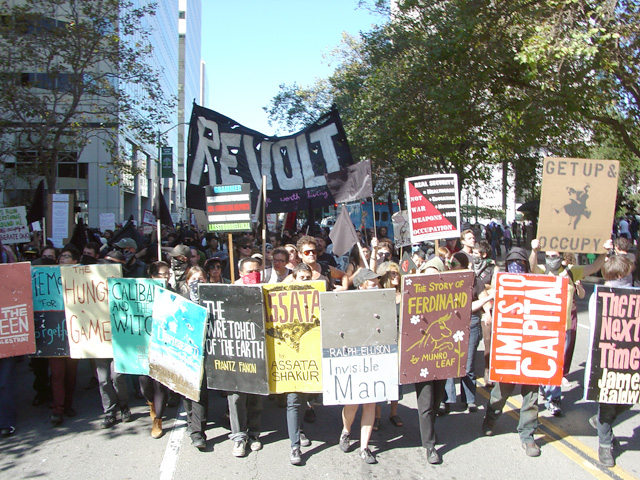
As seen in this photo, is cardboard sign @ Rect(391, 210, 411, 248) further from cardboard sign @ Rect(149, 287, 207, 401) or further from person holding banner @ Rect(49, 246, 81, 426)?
person holding banner @ Rect(49, 246, 81, 426)

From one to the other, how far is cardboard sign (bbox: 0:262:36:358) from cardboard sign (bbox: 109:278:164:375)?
843 millimetres

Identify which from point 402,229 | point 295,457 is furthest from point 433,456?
point 402,229

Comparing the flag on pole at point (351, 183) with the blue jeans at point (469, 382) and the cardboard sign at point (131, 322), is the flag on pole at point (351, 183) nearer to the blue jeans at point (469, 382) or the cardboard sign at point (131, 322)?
the blue jeans at point (469, 382)

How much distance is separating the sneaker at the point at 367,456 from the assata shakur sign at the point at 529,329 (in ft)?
4.29

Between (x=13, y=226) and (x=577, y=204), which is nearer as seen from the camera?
(x=577, y=204)

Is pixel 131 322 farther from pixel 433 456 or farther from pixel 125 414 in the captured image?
pixel 433 456

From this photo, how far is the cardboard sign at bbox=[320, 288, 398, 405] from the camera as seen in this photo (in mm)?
5145

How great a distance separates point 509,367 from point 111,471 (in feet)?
11.9

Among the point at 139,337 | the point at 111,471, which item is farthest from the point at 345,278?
the point at 111,471

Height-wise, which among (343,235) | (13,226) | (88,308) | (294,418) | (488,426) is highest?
(13,226)

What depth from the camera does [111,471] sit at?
5.06 meters

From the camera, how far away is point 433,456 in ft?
16.9

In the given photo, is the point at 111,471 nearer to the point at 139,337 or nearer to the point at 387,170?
the point at 139,337

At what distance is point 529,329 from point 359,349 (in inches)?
62.7
